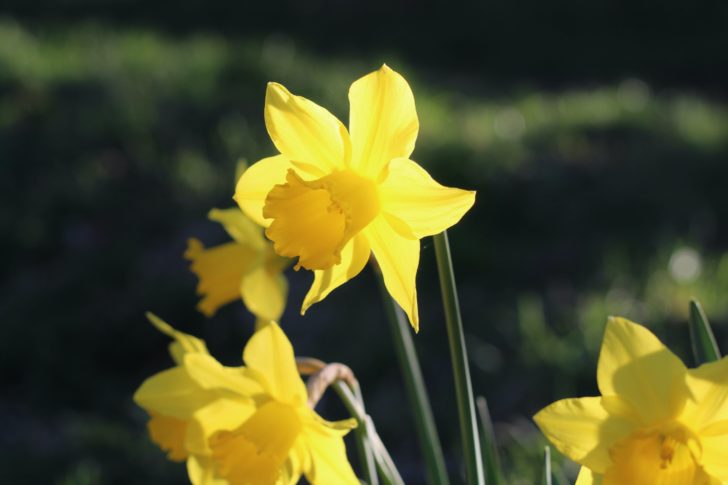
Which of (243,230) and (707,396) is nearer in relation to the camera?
(707,396)

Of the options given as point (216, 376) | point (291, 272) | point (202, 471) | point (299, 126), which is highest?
point (299, 126)

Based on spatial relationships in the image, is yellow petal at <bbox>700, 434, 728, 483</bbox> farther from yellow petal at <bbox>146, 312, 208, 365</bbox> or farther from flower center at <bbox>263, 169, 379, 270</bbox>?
yellow petal at <bbox>146, 312, 208, 365</bbox>

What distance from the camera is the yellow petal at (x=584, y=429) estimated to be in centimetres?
94

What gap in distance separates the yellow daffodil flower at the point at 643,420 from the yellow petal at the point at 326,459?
0.25 m

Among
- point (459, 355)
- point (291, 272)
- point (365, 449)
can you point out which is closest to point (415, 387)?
point (365, 449)

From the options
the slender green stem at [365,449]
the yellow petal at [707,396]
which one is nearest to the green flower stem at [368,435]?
the slender green stem at [365,449]

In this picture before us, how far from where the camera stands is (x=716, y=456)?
0.95 m

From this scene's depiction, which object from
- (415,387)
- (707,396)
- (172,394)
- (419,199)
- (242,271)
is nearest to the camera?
(707,396)

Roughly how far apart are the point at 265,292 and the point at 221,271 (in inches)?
3.3

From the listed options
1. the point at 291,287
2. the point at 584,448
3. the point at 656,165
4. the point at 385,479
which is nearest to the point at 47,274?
the point at 291,287

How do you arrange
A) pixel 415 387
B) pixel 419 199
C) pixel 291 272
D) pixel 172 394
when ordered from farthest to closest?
pixel 291 272 → pixel 415 387 → pixel 172 394 → pixel 419 199

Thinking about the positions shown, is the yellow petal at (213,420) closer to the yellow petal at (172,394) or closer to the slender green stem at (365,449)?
the yellow petal at (172,394)

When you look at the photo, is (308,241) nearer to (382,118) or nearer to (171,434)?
(382,118)

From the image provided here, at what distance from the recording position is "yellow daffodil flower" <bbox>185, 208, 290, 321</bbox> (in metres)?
1.38
